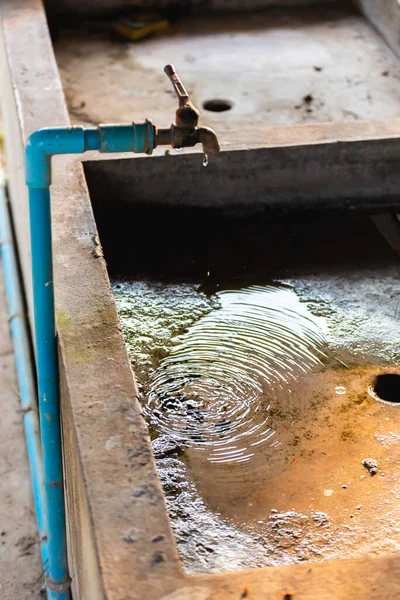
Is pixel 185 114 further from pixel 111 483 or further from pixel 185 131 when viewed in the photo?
pixel 111 483

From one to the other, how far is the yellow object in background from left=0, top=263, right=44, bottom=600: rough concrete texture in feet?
8.35

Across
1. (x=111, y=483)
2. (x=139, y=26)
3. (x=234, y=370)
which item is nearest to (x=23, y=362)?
(x=234, y=370)

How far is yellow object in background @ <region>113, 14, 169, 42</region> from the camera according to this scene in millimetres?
5820

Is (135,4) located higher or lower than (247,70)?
higher

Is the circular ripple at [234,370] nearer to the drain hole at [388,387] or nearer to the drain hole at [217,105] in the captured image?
the drain hole at [388,387]

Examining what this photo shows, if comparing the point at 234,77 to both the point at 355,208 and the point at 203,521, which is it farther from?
the point at 203,521

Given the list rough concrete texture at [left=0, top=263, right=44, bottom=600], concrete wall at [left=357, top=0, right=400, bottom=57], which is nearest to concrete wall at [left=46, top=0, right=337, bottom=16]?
concrete wall at [left=357, top=0, right=400, bottom=57]

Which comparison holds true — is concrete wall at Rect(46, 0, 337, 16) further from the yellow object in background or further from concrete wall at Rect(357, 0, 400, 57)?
concrete wall at Rect(357, 0, 400, 57)

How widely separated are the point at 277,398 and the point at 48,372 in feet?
3.26

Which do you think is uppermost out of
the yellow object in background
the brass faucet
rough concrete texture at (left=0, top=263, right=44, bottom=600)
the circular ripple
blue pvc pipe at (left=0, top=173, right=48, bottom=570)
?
the brass faucet

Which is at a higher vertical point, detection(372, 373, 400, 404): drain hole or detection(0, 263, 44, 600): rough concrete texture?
detection(372, 373, 400, 404): drain hole

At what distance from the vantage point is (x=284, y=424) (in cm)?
309

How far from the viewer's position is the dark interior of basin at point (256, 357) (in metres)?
2.72

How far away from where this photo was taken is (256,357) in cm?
341
